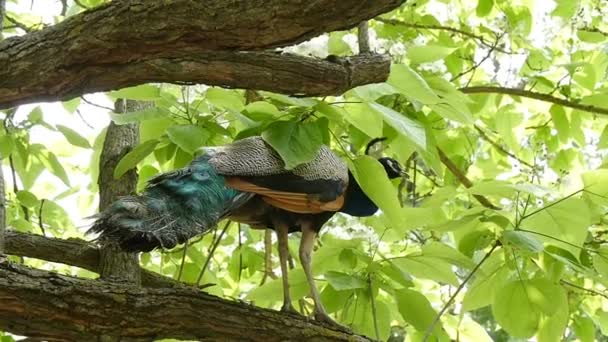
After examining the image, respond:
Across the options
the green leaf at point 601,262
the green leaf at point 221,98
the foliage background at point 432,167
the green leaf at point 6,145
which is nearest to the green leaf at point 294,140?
the foliage background at point 432,167

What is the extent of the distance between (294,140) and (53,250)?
2.02ft

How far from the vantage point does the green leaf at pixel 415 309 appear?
1.55 meters

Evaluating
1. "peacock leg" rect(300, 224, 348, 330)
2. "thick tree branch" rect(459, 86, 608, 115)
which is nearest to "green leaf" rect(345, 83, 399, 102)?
"peacock leg" rect(300, 224, 348, 330)

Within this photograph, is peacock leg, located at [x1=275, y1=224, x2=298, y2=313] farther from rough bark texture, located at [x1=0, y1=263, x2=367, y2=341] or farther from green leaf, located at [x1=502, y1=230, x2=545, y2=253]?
green leaf, located at [x1=502, y1=230, x2=545, y2=253]

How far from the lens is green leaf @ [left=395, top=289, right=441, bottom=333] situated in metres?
1.55

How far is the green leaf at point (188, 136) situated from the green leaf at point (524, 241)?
53 centimetres

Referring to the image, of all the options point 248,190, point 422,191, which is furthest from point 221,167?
point 422,191

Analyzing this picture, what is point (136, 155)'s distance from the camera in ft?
5.02

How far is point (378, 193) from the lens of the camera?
131 centimetres

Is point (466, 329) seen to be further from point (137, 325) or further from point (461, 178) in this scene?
point (137, 325)

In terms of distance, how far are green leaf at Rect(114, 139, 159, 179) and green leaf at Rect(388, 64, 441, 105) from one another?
500 mm

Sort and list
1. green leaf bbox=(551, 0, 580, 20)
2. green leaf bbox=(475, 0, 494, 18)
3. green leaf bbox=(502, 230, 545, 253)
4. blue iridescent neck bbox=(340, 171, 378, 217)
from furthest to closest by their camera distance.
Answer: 1. green leaf bbox=(475, 0, 494, 18)
2. green leaf bbox=(551, 0, 580, 20)
3. blue iridescent neck bbox=(340, 171, 378, 217)
4. green leaf bbox=(502, 230, 545, 253)

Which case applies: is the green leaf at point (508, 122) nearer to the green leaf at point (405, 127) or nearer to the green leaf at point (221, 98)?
the green leaf at point (221, 98)

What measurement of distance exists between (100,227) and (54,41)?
0.85 ft
